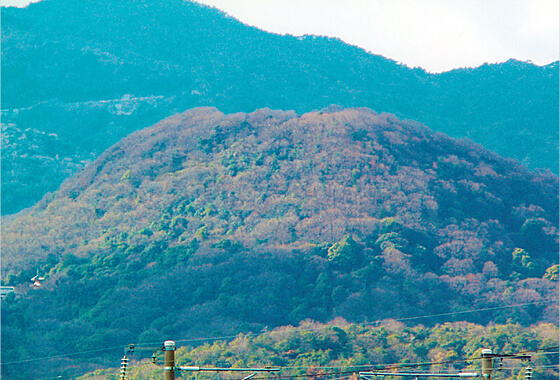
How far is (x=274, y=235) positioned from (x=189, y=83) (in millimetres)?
98385

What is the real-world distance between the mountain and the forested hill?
47900 millimetres

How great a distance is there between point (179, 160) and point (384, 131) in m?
25.0

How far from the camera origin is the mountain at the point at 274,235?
8000 cm

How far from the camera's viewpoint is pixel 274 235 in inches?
3644

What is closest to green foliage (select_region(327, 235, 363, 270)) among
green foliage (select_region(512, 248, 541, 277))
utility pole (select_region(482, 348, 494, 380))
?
green foliage (select_region(512, 248, 541, 277))

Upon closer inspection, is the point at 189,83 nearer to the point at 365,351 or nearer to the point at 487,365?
the point at 365,351

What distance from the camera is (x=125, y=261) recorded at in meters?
92.2

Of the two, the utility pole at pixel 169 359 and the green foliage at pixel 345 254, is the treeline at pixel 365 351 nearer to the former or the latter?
the green foliage at pixel 345 254

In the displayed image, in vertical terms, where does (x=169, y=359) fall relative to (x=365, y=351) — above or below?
below

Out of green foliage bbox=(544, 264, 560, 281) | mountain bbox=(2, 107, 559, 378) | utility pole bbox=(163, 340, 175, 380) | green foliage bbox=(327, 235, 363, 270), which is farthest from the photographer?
green foliage bbox=(544, 264, 560, 281)

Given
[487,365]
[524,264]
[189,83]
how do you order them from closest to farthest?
[487,365], [524,264], [189,83]

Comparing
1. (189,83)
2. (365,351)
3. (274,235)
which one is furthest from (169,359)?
(189,83)

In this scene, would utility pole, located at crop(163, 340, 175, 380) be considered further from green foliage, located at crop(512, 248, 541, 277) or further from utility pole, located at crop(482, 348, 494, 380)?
green foliage, located at crop(512, 248, 541, 277)

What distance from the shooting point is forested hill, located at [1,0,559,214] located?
165 m
